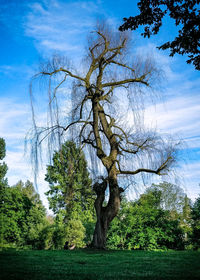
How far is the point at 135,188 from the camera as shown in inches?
273

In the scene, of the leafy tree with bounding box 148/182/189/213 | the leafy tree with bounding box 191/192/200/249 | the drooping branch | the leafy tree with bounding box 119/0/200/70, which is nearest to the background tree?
the drooping branch

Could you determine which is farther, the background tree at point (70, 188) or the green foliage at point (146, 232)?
the green foliage at point (146, 232)

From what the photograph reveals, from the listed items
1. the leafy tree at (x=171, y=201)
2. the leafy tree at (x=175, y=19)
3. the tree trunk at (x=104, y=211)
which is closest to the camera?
the leafy tree at (x=175, y=19)

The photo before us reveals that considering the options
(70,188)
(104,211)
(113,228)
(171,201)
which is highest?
(171,201)

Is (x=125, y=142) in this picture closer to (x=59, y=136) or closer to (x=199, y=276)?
(x=59, y=136)

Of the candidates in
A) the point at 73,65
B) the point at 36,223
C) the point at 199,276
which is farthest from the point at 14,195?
the point at 199,276

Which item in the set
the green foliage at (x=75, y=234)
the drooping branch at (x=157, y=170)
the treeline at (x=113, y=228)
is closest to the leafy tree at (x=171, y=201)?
the treeline at (x=113, y=228)

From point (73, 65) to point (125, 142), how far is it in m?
2.99

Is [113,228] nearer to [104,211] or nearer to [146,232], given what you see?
[146,232]

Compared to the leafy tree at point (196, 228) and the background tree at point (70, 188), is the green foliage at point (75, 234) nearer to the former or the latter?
the background tree at point (70, 188)

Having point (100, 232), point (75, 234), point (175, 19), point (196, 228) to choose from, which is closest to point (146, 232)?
point (196, 228)

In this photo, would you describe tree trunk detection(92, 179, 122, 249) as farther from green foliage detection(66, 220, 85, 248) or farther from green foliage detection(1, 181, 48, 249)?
green foliage detection(66, 220, 85, 248)

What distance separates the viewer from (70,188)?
7539 millimetres

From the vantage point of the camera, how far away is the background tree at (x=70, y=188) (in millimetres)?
7195
